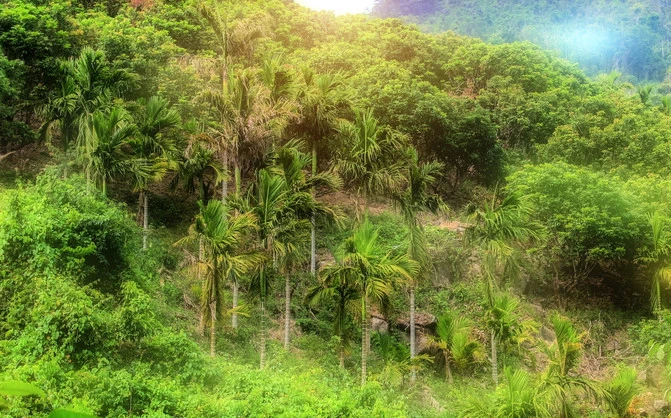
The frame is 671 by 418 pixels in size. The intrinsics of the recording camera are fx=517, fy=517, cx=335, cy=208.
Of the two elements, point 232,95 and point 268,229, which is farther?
point 232,95

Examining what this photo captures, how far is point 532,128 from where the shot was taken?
20.6 m

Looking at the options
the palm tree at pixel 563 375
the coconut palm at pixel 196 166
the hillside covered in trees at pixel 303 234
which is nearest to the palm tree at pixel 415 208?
the hillside covered in trees at pixel 303 234

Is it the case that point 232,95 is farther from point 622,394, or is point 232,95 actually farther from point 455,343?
point 622,394

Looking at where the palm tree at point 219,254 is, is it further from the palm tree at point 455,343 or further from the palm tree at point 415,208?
the palm tree at point 455,343

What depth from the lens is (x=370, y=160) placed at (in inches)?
523

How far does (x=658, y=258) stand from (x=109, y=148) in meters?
15.5

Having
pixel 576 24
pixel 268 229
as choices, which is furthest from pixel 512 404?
pixel 576 24

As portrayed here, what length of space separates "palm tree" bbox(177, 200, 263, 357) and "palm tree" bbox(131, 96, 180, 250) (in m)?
3.65

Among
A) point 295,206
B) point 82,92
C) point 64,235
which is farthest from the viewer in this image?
point 82,92

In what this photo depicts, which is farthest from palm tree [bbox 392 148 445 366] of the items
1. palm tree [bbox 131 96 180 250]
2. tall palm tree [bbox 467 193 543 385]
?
palm tree [bbox 131 96 180 250]

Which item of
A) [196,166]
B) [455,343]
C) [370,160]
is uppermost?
[370,160]

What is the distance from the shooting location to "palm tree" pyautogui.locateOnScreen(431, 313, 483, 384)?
12.8 meters

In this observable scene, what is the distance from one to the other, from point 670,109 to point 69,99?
26184 mm

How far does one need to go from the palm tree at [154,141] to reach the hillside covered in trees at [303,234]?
0.08 meters
